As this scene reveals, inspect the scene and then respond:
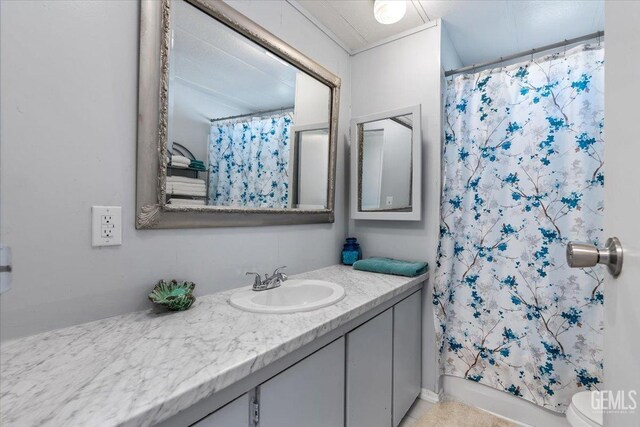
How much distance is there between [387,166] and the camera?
186 cm

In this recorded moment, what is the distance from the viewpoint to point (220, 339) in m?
0.80

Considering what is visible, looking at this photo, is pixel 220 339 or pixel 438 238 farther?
pixel 438 238

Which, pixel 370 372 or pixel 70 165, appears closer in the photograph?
pixel 70 165

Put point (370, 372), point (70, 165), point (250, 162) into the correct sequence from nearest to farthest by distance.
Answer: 1. point (70, 165)
2. point (370, 372)
3. point (250, 162)

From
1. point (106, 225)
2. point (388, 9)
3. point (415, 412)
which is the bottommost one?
point (415, 412)

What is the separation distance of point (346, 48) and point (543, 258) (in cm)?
174

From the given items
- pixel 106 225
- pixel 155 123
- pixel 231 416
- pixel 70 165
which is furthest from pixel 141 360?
pixel 155 123

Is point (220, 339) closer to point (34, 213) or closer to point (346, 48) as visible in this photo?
point (34, 213)

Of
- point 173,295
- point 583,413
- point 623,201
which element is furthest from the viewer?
point 583,413

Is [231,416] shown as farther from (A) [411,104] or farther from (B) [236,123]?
(A) [411,104]

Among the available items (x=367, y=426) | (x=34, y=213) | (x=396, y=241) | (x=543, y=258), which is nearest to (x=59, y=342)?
(x=34, y=213)

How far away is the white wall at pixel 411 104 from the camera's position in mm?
1743

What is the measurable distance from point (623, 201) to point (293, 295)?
3.91 ft

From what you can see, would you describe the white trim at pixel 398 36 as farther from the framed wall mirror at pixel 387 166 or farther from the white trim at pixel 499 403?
the white trim at pixel 499 403
